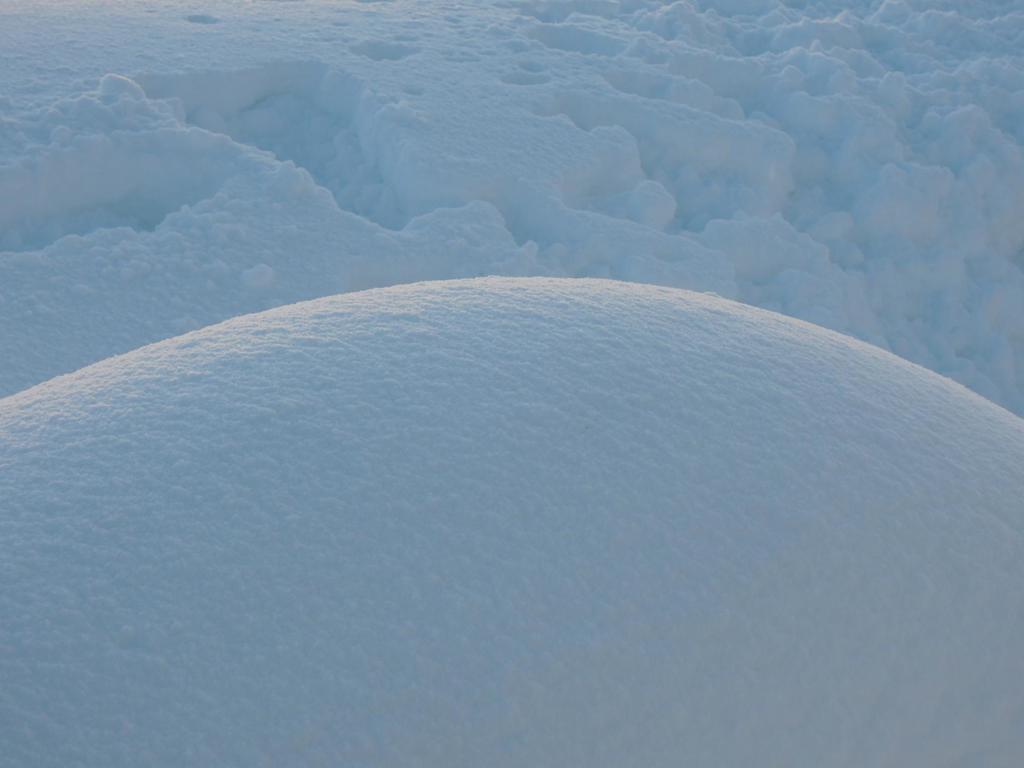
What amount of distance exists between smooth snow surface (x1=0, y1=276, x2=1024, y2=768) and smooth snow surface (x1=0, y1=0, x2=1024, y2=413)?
145 centimetres

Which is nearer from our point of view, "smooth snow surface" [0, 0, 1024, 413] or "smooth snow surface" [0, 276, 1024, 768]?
"smooth snow surface" [0, 276, 1024, 768]

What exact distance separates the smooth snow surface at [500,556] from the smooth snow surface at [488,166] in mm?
1446

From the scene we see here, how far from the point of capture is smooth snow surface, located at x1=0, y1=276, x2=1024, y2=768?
1101 millimetres

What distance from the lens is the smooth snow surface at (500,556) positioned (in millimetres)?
1101

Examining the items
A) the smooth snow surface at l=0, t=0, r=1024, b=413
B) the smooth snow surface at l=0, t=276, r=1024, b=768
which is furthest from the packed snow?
the smooth snow surface at l=0, t=0, r=1024, b=413

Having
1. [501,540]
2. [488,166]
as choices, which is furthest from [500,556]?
[488,166]

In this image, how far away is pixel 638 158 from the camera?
3.88 metres

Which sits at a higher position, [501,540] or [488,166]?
[501,540]

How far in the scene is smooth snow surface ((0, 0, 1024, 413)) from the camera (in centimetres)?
308

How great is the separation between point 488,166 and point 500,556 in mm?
2524

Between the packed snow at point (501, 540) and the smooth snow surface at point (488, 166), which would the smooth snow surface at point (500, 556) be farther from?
the smooth snow surface at point (488, 166)

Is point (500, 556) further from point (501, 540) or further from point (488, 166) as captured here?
point (488, 166)

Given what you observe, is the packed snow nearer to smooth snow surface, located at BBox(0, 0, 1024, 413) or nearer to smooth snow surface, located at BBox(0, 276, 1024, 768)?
smooth snow surface, located at BBox(0, 276, 1024, 768)

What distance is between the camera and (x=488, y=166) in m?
3.56
